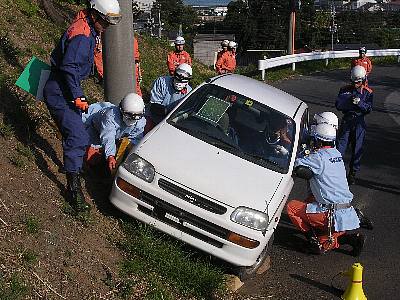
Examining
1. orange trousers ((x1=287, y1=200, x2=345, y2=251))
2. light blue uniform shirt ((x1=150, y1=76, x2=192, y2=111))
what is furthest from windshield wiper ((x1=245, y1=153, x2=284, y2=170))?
light blue uniform shirt ((x1=150, y1=76, x2=192, y2=111))

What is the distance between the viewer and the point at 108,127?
6.41 meters

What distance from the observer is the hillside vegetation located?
15.1 ft

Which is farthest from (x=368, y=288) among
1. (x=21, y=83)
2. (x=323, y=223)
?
(x=21, y=83)

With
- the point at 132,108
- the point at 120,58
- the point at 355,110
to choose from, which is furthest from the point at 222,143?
the point at 355,110

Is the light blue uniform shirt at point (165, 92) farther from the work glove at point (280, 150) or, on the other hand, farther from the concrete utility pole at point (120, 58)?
the work glove at point (280, 150)

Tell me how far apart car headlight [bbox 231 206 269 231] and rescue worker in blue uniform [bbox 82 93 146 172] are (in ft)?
5.28

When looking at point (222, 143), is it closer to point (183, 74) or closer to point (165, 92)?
point (183, 74)

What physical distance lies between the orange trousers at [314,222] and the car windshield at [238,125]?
74 cm

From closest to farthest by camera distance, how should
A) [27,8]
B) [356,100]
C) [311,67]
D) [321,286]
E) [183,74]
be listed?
[321,286] → [183,74] → [356,100] → [27,8] → [311,67]

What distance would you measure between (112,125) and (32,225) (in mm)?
1790

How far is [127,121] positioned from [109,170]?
59cm

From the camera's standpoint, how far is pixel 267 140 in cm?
650

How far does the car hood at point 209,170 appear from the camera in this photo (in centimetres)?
548

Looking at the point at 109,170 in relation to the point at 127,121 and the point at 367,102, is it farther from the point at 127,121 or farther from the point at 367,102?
the point at 367,102
